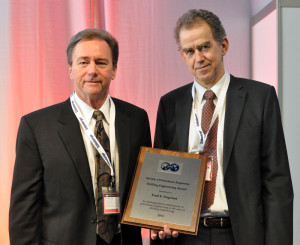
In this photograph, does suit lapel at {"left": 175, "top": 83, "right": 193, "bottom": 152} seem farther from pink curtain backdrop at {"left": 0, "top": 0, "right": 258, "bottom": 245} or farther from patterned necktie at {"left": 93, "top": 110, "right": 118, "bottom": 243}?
pink curtain backdrop at {"left": 0, "top": 0, "right": 258, "bottom": 245}

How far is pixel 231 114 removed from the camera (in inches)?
84.8

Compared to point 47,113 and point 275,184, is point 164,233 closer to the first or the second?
point 275,184

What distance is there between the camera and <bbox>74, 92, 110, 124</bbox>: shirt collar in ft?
7.34

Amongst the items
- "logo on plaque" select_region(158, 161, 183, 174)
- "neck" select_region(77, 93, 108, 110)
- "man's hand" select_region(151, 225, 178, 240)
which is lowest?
"man's hand" select_region(151, 225, 178, 240)

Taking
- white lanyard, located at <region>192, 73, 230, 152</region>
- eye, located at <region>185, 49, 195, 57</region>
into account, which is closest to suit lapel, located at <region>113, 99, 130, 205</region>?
white lanyard, located at <region>192, 73, 230, 152</region>

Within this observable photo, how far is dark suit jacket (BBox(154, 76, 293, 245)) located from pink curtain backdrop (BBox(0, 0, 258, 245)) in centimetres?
150

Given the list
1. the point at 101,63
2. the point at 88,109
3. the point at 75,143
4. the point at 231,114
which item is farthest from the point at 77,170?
A: the point at 231,114

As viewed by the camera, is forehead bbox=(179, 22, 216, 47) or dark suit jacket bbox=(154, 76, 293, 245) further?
forehead bbox=(179, 22, 216, 47)

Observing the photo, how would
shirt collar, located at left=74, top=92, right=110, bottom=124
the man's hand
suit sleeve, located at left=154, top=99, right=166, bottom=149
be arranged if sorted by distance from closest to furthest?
the man's hand, shirt collar, located at left=74, top=92, right=110, bottom=124, suit sleeve, located at left=154, top=99, right=166, bottom=149

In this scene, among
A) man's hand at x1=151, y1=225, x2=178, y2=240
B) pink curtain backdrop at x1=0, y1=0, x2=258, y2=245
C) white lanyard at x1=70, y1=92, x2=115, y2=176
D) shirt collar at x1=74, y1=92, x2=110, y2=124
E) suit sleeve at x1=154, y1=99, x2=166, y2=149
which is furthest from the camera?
pink curtain backdrop at x1=0, y1=0, x2=258, y2=245

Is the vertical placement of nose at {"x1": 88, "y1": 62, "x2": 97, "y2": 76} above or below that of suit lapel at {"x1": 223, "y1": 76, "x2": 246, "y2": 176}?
above

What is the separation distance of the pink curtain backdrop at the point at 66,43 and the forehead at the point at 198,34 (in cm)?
134

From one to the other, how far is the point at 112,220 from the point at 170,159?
0.45 m

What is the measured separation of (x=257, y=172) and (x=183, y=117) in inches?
19.9
